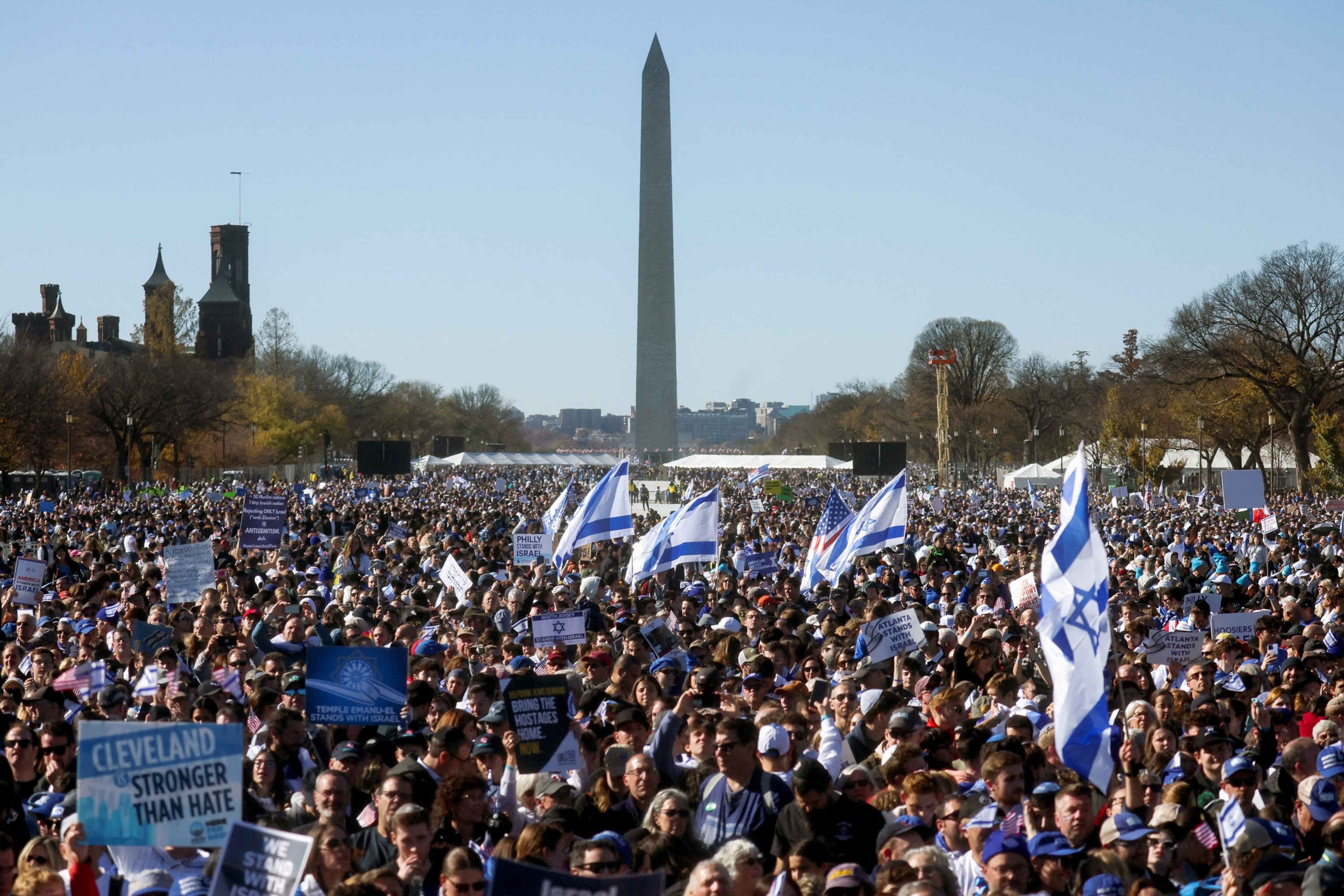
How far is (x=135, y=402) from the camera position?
6456 cm

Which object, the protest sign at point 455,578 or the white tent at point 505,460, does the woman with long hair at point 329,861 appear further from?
the white tent at point 505,460

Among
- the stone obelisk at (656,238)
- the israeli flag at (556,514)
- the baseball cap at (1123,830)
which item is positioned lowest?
the baseball cap at (1123,830)

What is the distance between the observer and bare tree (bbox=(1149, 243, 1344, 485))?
49344 mm

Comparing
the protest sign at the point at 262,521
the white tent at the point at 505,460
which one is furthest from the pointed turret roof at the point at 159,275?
the protest sign at the point at 262,521

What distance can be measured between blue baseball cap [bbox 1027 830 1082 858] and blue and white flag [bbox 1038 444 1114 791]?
103 centimetres

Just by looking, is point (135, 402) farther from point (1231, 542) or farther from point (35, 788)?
point (35, 788)

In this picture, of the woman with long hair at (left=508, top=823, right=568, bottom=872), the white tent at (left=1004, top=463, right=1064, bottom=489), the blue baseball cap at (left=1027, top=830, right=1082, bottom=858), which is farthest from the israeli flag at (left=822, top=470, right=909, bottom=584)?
the white tent at (left=1004, top=463, right=1064, bottom=489)

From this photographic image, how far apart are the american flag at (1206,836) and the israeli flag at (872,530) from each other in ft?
35.5

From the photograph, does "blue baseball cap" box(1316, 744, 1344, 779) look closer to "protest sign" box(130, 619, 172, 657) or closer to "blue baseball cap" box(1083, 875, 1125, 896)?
"blue baseball cap" box(1083, 875, 1125, 896)

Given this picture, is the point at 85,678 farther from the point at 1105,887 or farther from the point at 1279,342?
the point at 1279,342

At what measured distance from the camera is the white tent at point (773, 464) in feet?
292

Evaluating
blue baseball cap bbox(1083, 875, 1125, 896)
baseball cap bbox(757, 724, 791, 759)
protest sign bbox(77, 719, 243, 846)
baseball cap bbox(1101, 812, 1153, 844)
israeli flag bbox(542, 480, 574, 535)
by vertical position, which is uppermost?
israeli flag bbox(542, 480, 574, 535)

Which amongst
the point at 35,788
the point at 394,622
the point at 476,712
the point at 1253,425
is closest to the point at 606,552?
the point at 394,622

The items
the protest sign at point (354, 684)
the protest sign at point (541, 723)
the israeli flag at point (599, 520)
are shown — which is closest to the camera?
the protest sign at point (541, 723)
